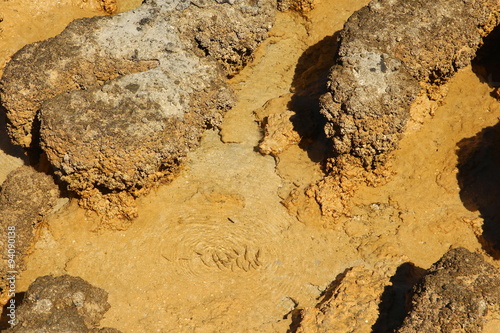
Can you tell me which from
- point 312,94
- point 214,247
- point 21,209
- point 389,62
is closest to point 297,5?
point 312,94

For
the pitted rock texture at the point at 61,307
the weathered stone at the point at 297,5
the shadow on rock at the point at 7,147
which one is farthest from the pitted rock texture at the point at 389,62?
the shadow on rock at the point at 7,147

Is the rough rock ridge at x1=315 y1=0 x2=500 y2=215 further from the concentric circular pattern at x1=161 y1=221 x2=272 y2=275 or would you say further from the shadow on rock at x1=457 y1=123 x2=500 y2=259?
the concentric circular pattern at x1=161 y1=221 x2=272 y2=275

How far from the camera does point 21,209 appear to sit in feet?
26.4

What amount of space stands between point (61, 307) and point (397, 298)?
4.10 metres

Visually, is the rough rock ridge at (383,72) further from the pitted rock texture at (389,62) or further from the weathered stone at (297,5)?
the weathered stone at (297,5)

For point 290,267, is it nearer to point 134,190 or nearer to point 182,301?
point 182,301

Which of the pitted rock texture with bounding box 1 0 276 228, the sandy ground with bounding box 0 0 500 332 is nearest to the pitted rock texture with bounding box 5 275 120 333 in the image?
the sandy ground with bounding box 0 0 500 332

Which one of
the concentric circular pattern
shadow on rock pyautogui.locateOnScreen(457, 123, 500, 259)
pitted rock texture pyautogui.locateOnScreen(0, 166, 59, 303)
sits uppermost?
shadow on rock pyautogui.locateOnScreen(457, 123, 500, 259)

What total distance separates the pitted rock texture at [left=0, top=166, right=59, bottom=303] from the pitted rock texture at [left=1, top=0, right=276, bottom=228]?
517 millimetres

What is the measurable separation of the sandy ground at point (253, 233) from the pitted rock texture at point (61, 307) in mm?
218

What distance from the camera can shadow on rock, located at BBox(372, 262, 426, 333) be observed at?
6.85 metres

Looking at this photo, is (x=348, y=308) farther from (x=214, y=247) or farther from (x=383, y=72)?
(x=383, y=72)

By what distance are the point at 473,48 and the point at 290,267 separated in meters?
4.12

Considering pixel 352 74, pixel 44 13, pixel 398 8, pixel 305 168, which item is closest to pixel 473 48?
pixel 398 8
